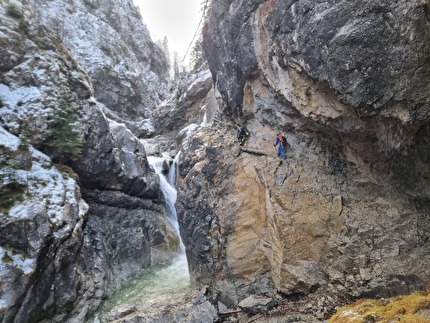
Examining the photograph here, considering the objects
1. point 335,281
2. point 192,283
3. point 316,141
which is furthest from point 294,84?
point 192,283

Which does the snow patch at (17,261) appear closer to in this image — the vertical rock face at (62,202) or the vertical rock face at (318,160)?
the vertical rock face at (62,202)

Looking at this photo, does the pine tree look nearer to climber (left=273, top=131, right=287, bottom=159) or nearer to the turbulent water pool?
the turbulent water pool

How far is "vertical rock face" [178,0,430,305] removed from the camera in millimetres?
8992

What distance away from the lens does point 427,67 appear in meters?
8.07

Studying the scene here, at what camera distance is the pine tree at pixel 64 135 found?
1671 cm

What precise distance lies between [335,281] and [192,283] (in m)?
7.99

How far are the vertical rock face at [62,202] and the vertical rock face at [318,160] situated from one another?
16.2ft

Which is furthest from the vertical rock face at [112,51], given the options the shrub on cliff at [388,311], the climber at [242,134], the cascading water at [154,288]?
the shrub on cliff at [388,311]

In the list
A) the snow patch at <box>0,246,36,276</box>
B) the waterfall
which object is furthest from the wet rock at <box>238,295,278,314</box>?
the waterfall

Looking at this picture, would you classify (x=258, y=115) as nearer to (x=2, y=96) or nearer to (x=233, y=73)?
(x=233, y=73)

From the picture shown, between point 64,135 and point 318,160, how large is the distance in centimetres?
1409

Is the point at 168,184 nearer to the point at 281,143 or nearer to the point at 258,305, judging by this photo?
the point at 281,143

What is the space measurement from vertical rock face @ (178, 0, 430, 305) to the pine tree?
6877 mm

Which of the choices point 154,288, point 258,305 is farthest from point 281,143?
point 154,288
